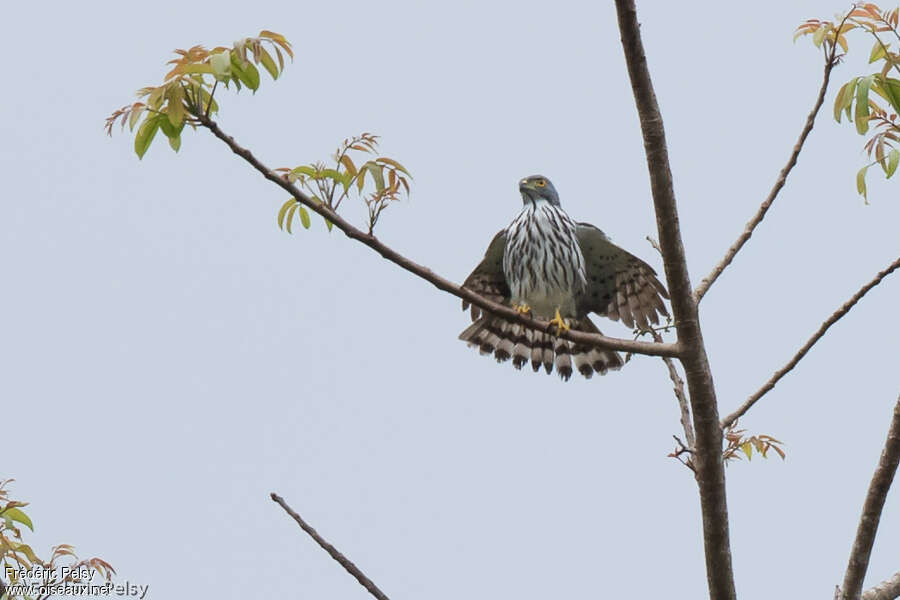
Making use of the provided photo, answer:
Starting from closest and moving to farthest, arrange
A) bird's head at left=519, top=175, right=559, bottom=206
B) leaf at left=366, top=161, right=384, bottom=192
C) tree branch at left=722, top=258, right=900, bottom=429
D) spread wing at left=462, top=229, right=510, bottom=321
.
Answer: leaf at left=366, top=161, right=384, bottom=192 → tree branch at left=722, top=258, right=900, bottom=429 → spread wing at left=462, top=229, right=510, bottom=321 → bird's head at left=519, top=175, right=559, bottom=206

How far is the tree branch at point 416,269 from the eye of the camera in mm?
3955

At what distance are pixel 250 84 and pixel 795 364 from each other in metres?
2.38

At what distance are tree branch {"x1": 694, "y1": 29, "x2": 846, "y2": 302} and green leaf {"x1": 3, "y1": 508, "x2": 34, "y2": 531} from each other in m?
2.78

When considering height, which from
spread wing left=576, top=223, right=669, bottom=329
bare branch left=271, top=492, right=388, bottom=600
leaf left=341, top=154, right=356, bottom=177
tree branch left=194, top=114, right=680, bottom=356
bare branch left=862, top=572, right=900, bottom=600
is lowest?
bare branch left=271, top=492, right=388, bottom=600

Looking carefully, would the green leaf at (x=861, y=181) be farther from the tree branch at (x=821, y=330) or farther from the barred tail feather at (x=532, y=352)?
the barred tail feather at (x=532, y=352)

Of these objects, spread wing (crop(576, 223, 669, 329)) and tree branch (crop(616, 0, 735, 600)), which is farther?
spread wing (crop(576, 223, 669, 329))

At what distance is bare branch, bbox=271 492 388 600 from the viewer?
4000mm

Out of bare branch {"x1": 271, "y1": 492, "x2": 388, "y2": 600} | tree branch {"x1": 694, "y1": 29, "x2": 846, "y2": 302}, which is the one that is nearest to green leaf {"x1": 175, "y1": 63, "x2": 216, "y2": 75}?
bare branch {"x1": 271, "y1": 492, "x2": 388, "y2": 600}

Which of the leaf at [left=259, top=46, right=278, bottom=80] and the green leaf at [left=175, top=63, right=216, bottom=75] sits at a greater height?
the leaf at [left=259, top=46, right=278, bottom=80]

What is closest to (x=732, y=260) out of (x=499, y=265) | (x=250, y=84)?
(x=250, y=84)

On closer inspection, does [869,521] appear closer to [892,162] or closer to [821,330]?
[821,330]

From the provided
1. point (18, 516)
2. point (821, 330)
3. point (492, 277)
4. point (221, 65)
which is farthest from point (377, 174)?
point (492, 277)

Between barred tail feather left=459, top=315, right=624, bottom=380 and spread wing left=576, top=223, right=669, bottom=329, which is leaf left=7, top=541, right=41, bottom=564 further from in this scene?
spread wing left=576, top=223, right=669, bottom=329

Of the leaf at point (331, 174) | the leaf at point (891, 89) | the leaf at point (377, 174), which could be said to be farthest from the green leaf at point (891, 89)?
the leaf at point (331, 174)
